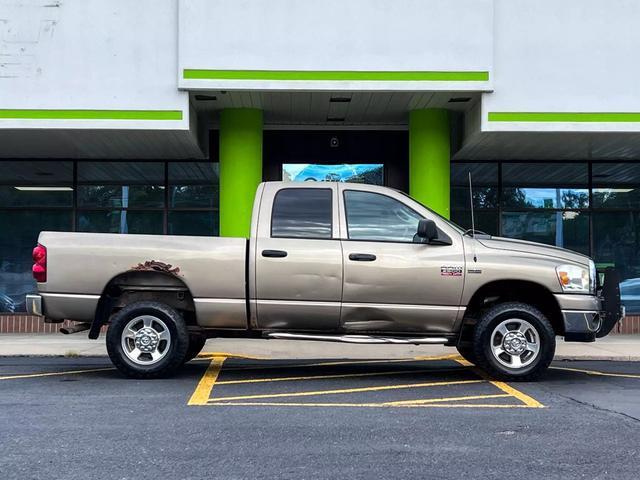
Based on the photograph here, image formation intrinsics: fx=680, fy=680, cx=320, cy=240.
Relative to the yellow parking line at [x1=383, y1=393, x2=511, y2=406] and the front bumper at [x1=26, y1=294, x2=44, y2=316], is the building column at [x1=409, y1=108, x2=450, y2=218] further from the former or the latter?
the front bumper at [x1=26, y1=294, x2=44, y2=316]

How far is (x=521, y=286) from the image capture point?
7414 millimetres

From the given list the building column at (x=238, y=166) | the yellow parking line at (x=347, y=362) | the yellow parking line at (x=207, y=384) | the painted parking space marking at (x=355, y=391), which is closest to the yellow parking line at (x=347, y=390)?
the painted parking space marking at (x=355, y=391)

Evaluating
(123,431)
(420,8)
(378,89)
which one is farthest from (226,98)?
(123,431)

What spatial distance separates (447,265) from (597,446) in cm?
276

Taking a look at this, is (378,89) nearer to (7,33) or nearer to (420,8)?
(420,8)

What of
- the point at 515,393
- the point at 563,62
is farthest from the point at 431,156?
the point at 515,393

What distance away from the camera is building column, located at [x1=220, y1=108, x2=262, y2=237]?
12.6 m

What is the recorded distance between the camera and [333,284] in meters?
7.21

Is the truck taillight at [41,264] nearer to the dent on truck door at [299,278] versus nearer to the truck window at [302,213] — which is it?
the dent on truck door at [299,278]

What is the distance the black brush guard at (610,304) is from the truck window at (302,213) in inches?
124

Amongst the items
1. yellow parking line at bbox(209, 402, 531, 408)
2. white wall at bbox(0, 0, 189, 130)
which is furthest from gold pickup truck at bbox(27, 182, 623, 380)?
white wall at bbox(0, 0, 189, 130)

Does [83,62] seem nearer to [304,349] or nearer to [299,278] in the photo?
[304,349]

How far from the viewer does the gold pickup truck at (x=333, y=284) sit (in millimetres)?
7215

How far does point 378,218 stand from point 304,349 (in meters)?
3.77
